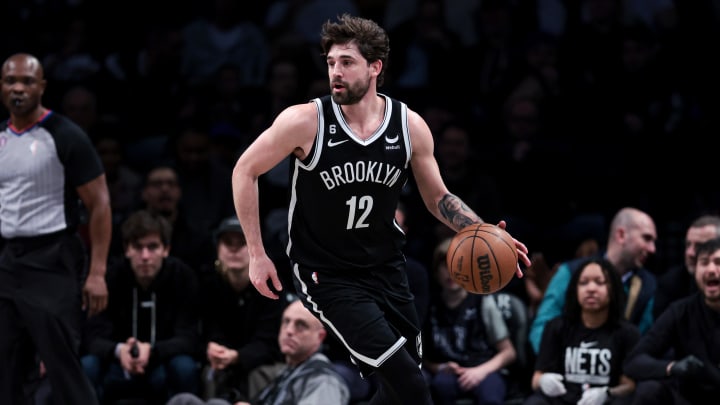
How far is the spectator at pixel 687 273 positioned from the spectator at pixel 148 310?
297 cm

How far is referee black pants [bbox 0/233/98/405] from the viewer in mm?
5773

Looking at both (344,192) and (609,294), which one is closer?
(344,192)

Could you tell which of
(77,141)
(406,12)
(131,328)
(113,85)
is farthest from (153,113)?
(77,141)

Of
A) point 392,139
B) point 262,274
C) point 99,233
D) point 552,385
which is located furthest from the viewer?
point 552,385

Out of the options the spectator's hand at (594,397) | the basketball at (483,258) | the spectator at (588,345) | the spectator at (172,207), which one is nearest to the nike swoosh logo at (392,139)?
the basketball at (483,258)

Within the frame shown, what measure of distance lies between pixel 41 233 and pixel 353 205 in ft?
6.10

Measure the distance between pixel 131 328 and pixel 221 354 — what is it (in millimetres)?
648

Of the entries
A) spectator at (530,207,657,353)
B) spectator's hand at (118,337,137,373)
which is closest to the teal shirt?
spectator at (530,207,657,353)

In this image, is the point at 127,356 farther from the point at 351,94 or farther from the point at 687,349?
the point at 687,349

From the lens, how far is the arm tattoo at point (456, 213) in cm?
501

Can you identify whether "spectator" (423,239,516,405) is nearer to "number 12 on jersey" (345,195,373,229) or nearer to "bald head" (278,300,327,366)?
"bald head" (278,300,327,366)

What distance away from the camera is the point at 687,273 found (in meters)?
7.50

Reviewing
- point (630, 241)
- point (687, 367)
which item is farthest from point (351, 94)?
point (630, 241)

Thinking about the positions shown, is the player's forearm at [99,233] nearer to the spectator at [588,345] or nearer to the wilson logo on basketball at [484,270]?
the wilson logo on basketball at [484,270]
